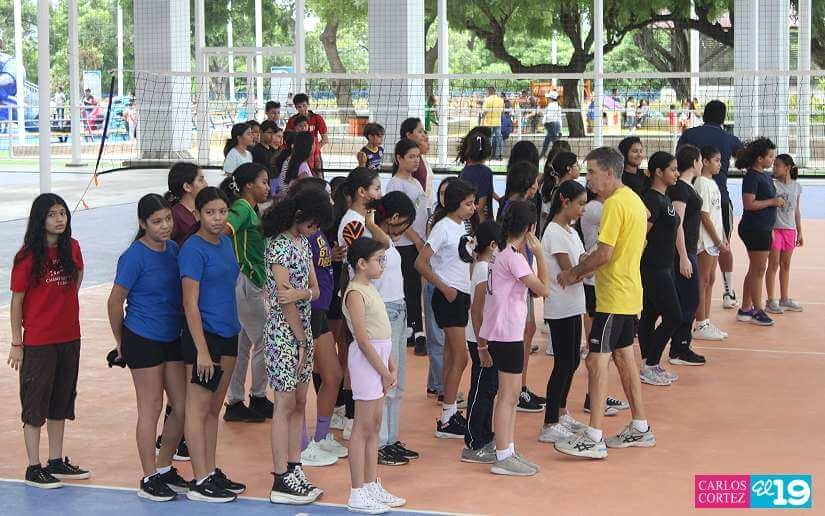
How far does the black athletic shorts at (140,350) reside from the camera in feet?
19.9

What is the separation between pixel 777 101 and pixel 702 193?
16182mm

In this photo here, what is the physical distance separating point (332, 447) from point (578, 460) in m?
1.43

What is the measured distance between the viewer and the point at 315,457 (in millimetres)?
6805

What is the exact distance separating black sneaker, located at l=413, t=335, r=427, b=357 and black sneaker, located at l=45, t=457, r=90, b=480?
3.68 metres

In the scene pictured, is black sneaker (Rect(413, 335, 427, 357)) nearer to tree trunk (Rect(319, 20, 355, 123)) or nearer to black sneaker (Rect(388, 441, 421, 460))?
black sneaker (Rect(388, 441, 421, 460))

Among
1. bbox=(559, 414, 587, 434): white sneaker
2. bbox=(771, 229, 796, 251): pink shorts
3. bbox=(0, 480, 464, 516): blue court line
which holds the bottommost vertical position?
bbox=(0, 480, 464, 516): blue court line

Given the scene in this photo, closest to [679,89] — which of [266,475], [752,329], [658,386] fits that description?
[752,329]

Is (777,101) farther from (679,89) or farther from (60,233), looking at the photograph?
(60,233)

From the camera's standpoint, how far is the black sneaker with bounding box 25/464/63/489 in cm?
641

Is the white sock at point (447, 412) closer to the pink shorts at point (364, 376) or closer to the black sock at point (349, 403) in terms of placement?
the black sock at point (349, 403)

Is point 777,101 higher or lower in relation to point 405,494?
higher

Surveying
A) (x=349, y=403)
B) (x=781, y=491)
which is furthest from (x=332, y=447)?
(x=781, y=491)

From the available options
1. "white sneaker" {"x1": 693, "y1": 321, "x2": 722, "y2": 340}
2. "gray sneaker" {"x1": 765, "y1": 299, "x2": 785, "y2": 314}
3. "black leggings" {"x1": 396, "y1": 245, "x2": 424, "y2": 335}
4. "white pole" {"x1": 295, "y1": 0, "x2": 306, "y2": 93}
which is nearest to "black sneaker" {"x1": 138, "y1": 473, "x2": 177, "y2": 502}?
"black leggings" {"x1": 396, "y1": 245, "x2": 424, "y2": 335}

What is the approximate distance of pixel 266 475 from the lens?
664 cm
